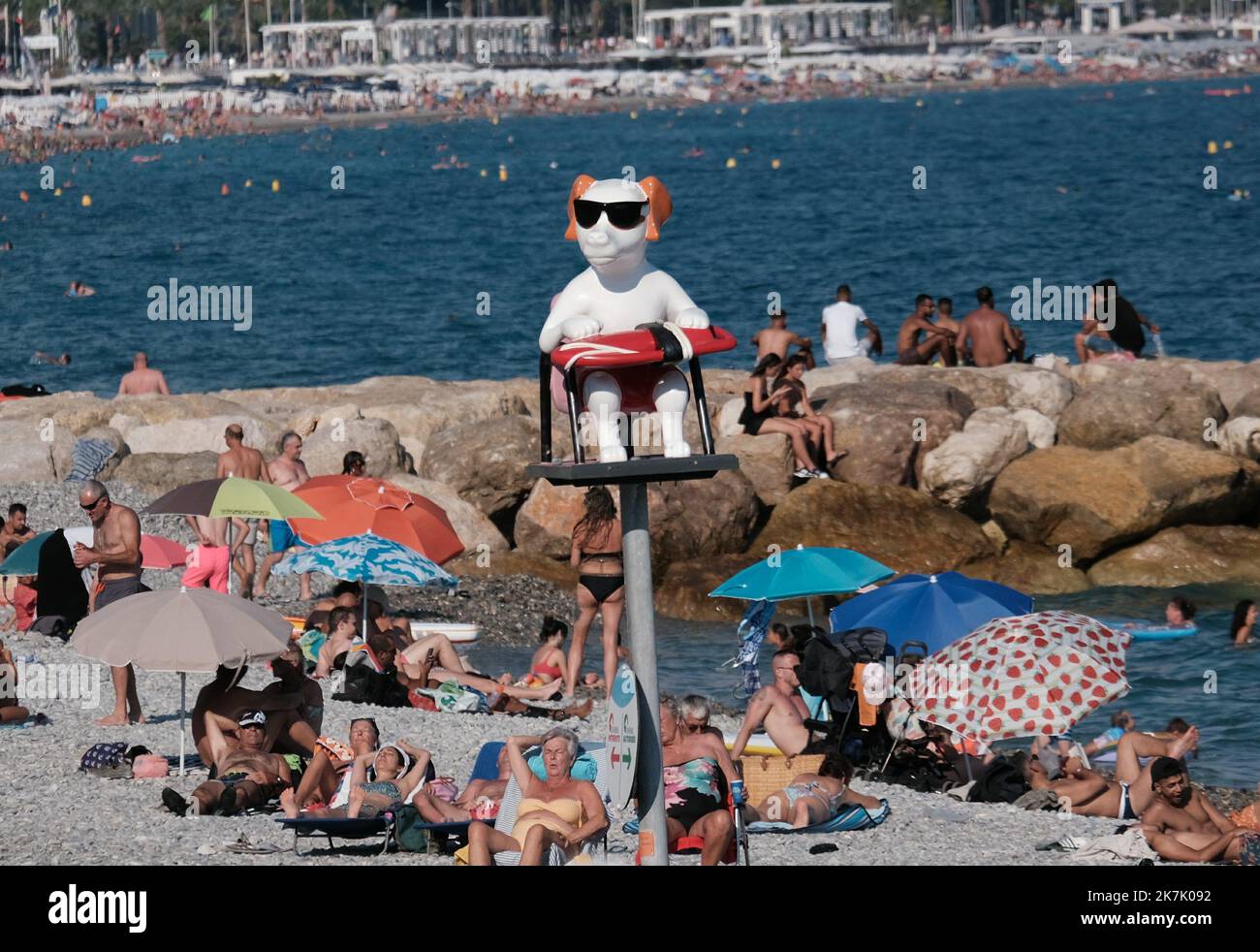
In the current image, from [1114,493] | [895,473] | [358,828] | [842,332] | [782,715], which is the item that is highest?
[842,332]

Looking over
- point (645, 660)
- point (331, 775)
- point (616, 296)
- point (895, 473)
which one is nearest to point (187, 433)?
point (895, 473)

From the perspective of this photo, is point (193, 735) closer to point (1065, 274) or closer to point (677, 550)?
point (677, 550)

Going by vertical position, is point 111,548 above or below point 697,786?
above

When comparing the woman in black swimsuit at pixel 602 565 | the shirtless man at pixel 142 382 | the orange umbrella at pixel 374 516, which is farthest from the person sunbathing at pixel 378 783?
the shirtless man at pixel 142 382

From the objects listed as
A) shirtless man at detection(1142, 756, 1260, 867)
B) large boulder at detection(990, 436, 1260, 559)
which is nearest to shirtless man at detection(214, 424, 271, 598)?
large boulder at detection(990, 436, 1260, 559)

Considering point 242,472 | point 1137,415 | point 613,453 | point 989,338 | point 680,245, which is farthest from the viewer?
point 680,245

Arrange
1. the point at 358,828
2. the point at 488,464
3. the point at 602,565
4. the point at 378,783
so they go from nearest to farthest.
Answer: the point at 358,828 < the point at 378,783 < the point at 602,565 < the point at 488,464

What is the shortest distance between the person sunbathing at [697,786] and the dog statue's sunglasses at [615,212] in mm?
3548

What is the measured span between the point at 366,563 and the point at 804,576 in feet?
11.4

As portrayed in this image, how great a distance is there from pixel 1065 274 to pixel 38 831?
4483cm

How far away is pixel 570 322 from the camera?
7777 millimetres

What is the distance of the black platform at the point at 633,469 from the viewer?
24.5 ft

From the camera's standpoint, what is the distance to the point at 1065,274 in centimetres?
5272

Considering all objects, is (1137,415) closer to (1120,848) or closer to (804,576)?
(804,576)
